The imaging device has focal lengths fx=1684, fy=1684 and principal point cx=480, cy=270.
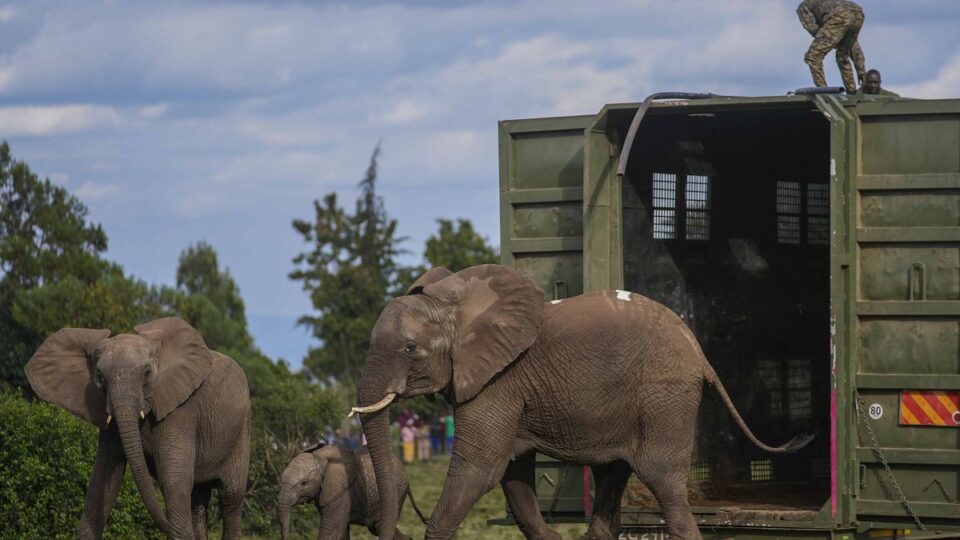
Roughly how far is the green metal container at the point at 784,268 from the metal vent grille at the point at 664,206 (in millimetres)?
20

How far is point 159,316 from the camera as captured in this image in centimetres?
3106

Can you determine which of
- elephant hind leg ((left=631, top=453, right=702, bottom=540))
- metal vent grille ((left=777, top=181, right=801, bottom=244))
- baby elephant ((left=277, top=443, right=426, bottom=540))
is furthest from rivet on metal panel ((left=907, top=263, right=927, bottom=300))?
baby elephant ((left=277, top=443, right=426, bottom=540))

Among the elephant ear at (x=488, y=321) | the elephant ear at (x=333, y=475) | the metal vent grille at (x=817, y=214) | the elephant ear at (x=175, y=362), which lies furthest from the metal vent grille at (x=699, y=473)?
the elephant ear at (x=175, y=362)

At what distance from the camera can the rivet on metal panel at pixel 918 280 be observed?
437 inches

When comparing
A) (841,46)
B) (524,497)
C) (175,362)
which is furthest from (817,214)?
(175,362)

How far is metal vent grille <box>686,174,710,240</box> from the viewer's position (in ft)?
44.9

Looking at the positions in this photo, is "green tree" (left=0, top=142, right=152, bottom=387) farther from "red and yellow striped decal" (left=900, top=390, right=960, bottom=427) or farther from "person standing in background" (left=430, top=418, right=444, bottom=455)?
"red and yellow striped decal" (left=900, top=390, right=960, bottom=427)

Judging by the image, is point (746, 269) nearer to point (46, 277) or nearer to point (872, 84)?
point (872, 84)

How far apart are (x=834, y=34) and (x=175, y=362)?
5.71m

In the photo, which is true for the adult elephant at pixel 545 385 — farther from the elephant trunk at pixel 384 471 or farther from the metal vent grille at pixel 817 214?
the metal vent grille at pixel 817 214

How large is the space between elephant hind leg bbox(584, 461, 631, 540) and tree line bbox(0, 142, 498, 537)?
16.3 ft

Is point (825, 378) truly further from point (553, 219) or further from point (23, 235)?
point (23, 235)

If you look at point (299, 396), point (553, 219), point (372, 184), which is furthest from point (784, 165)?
point (372, 184)

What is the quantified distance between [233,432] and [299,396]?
400 inches
